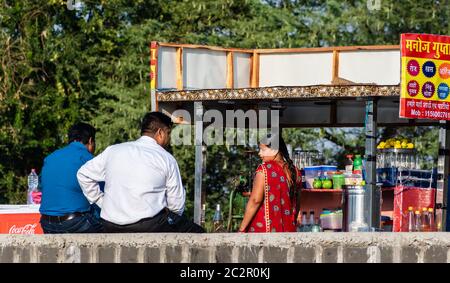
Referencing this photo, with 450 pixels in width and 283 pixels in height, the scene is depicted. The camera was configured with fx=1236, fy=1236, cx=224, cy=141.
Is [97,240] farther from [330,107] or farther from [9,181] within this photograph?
[9,181]

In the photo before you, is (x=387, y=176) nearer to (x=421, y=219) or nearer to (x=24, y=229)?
(x=421, y=219)

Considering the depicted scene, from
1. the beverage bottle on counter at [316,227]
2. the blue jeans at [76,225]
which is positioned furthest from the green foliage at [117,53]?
the blue jeans at [76,225]

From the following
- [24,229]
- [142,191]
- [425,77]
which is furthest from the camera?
[24,229]

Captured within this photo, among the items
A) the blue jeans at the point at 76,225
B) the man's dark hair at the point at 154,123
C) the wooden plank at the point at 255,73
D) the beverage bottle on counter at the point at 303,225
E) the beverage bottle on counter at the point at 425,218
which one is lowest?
the beverage bottle on counter at the point at 303,225

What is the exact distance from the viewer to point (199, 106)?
42.5ft

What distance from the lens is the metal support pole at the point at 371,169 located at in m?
12.3

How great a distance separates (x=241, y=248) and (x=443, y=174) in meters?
6.56

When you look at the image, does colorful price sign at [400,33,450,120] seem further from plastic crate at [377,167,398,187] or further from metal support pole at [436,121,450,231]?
plastic crate at [377,167,398,187]

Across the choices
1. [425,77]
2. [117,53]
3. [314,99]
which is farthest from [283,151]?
[117,53]

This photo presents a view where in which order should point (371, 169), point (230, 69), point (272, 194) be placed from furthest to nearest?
point (230, 69) < point (371, 169) < point (272, 194)

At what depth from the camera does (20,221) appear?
1202 centimetres

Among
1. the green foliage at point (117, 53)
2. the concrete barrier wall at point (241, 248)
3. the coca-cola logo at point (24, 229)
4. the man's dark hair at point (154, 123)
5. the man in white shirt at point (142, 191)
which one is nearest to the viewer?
the concrete barrier wall at point (241, 248)

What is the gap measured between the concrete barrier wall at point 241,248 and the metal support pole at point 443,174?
6295 millimetres

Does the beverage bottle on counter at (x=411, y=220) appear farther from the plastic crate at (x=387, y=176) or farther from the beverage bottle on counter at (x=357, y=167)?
the beverage bottle on counter at (x=357, y=167)
